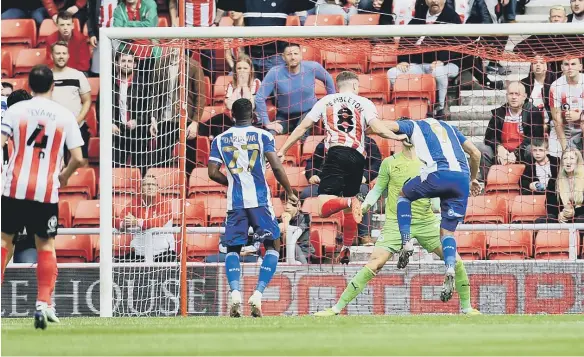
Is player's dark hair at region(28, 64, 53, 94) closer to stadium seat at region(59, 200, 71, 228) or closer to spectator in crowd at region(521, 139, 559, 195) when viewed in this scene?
stadium seat at region(59, 200, 71, 228)

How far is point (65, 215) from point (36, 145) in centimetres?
598

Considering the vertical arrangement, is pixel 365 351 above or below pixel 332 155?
below

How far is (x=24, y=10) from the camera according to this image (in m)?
19.2

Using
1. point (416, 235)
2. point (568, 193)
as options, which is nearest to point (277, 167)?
point (416, 235)

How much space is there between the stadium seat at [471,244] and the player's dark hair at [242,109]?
3.75m

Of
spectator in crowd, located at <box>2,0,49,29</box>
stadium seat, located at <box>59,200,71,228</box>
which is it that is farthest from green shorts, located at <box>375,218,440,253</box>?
spectator in crowd, located at <box>2,0,49,29</box>

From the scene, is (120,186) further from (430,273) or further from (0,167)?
(0,167)

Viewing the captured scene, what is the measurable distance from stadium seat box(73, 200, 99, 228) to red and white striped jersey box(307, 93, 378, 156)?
336 centimetres

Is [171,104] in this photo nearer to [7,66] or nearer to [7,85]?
[7,85]

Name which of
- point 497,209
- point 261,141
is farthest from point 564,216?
point 261,141

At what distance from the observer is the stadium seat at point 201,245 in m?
15.4

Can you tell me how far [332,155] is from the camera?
14.4 m

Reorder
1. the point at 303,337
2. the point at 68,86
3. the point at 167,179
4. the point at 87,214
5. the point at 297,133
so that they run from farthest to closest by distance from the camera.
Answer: the point at 68,86 < the point at 87,214 < the point at 167,179 < the point at 297,133 < the point at 303,337

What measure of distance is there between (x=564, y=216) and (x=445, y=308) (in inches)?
64.2
